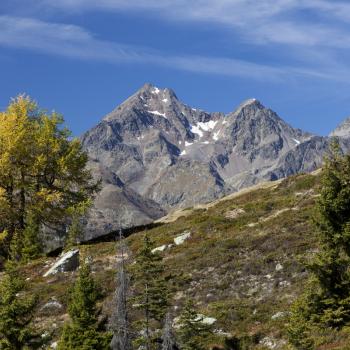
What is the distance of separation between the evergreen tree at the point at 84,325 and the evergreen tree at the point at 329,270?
674 centimetres

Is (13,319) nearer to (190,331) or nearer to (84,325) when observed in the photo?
(84,325)

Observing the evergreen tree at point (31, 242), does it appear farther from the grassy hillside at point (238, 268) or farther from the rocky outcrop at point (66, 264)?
the rocky outcrop at point (66, 264)

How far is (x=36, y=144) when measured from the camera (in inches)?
1784

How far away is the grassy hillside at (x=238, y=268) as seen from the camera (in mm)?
23859

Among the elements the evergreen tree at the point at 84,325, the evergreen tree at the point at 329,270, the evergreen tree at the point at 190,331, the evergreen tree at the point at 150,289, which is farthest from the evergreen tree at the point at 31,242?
the evergreen tree at the point at 329,270

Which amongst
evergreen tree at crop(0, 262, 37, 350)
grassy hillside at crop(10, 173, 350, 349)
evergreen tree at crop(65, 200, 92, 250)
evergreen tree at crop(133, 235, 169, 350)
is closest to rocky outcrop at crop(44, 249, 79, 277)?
grassy hillside at crop(10, 173, 350, 349)

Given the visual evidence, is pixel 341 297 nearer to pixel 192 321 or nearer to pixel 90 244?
pixel 192 321

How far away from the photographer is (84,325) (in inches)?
835

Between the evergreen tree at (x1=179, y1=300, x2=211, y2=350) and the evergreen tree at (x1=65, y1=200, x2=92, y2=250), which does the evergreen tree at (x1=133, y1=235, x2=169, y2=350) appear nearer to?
the evergreen tree at (x1=179, y1=300, x2=211, y2=350)

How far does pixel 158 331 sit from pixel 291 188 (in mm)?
27037

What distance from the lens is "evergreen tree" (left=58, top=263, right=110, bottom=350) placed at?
20672 mm

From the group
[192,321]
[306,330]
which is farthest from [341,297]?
[192,321]

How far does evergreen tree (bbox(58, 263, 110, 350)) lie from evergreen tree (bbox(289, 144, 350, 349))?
674cm

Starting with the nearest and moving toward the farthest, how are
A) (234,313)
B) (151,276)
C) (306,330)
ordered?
(306,330), (151,276), (234,313)
